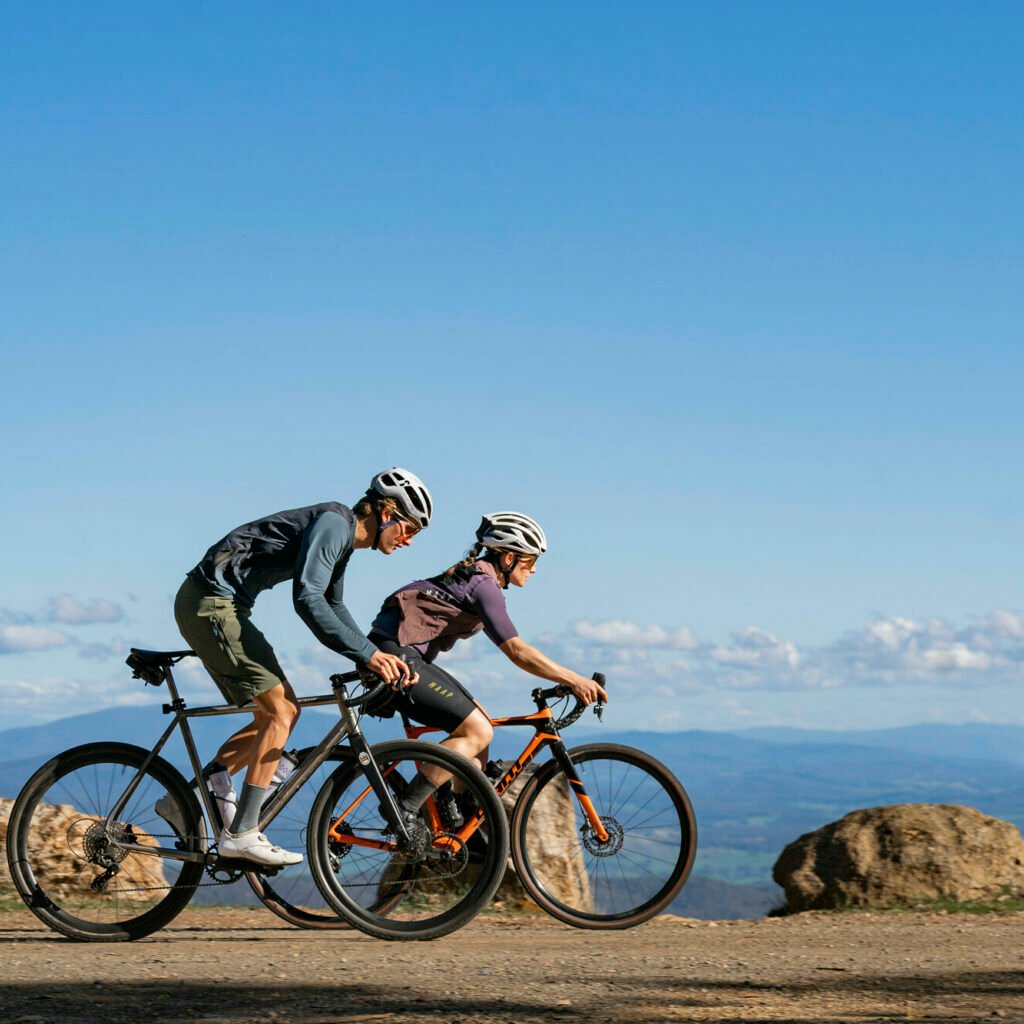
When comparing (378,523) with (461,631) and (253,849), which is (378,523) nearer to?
(461,631)

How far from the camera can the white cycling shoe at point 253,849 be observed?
6758 mm

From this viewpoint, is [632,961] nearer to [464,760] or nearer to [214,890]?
[464,760]

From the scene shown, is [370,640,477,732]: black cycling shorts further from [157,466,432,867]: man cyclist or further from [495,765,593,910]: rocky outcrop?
→ [495,765,593,910]: rocky outcrop

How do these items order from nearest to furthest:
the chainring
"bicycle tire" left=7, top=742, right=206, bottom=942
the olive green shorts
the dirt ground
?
1. the dirt ground
2. the olive green shorts
3. "bicycle tire" left=7, top=742, right=206, bottom=942
4. the chainring

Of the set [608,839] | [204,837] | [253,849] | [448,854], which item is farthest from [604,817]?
[204,837]

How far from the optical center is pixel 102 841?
7.01 meters

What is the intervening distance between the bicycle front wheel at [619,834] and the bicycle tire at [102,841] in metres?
1.83

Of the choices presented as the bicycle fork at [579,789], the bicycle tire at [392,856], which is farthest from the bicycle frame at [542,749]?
the bicycle tire at [392,856]

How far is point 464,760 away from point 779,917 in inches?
123

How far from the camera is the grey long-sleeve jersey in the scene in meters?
6.58

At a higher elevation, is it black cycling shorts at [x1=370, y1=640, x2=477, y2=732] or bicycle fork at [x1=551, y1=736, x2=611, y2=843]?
black cycling shorts at [x1=370, y1=640, x2=477, y2=732]

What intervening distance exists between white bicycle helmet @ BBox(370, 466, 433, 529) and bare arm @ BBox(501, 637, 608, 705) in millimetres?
891

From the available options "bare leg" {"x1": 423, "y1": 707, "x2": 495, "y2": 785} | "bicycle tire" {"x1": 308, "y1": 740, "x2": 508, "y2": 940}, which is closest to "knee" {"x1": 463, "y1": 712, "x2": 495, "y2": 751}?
"bare leg" {"x1": 423, "y1": 707, "x2": 495, "y2": 785}

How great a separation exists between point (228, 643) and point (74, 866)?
1.63 meters
